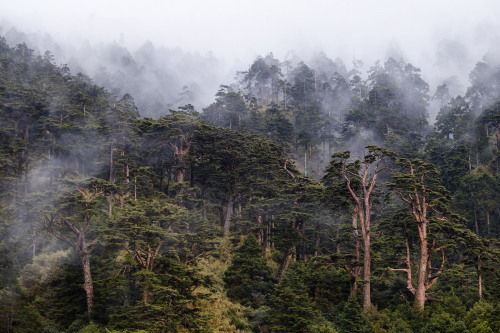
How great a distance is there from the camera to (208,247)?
80.4ft

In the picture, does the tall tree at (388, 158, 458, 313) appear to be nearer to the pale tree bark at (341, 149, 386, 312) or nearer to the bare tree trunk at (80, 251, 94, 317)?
the pale tree bark at (341, 149, 386, 312)

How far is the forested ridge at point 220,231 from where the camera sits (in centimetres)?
2106

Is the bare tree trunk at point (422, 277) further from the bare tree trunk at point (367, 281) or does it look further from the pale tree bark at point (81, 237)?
the pale tree bark at point (81, 237)

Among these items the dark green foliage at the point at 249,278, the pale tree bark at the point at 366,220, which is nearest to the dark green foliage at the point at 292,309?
the dark green foliage at the point at 249,278

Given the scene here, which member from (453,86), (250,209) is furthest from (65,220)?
(453,86)

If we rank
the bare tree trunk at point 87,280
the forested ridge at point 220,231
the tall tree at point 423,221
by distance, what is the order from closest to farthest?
the forested ridge at point 220,231 < the bare tree trunk at point 87,280 < the tall tree at point 423,221

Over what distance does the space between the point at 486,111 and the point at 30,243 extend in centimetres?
5457

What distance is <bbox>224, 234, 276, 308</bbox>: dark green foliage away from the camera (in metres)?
24.8

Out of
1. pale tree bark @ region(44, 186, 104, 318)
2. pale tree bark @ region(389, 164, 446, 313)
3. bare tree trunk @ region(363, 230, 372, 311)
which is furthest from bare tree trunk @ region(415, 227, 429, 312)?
pale tree bark @ region(44, 186, 104, 318)

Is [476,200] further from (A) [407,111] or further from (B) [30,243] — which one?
(B) [30,243]

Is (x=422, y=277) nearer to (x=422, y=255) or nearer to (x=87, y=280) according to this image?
(x=422, y=255)

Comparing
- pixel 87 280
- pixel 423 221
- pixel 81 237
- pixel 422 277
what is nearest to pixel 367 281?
pixel 422 277

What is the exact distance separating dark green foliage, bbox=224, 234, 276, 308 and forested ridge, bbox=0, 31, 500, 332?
0.34ft

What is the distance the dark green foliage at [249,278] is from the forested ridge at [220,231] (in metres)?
0.10
